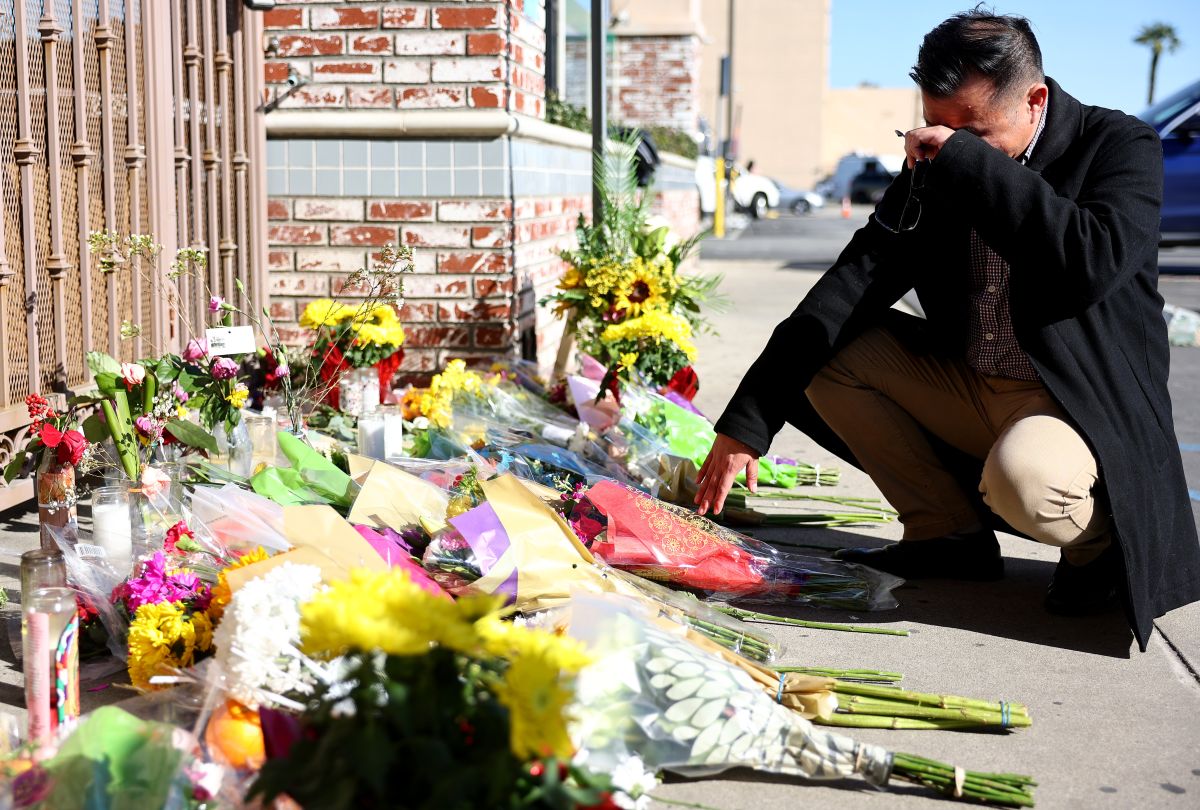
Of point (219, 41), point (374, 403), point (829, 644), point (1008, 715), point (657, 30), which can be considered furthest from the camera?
point (657, 30)

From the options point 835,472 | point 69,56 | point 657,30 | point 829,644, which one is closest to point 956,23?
point 829,644

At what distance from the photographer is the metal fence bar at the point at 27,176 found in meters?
3.78

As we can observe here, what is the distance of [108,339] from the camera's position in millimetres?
4395

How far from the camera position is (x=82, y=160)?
4.15 metres

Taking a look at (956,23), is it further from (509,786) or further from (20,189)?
(20,189)

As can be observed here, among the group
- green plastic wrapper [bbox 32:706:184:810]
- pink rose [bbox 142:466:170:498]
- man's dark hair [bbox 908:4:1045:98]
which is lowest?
green plastic wrapper [bbox 32:706:184:810]

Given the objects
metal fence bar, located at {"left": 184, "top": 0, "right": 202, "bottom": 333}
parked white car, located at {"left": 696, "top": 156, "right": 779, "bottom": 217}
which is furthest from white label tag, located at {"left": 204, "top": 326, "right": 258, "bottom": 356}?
parked white car, located at {"left": 696, "top": 156, "right": 779, "bottom": 217}

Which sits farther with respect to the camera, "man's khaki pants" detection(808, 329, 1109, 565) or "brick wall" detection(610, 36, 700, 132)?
"brick wall" detection(610, 36, 700, 132)

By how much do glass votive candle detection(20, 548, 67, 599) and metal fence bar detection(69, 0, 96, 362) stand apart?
1616 millimetres

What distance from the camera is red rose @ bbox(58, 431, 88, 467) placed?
320 cm

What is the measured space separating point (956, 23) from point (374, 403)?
99.8 inches

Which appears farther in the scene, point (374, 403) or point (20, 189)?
point (374, 403)

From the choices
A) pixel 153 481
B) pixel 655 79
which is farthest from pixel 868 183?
pixel 153 481

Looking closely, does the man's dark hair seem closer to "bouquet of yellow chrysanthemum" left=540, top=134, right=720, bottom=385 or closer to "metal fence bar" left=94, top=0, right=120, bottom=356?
"bouquet of yellow chrysanthemum" left=540, top=134, right=720, bottom=385
